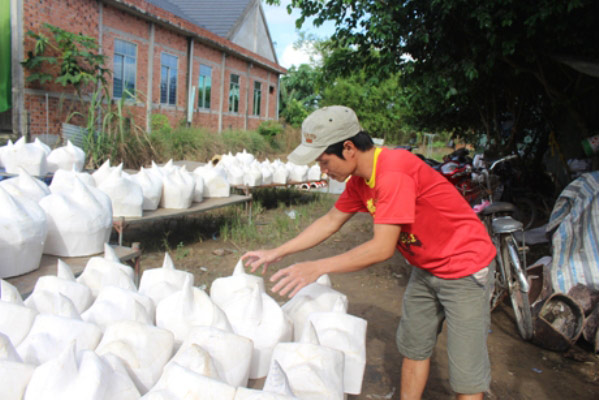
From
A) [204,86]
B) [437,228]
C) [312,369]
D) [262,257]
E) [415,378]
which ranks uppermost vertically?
[204,86]

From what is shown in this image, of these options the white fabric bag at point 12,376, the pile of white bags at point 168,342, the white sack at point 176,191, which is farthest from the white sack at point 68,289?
the white sack at point 176,191

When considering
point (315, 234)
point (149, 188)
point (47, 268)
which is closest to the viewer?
point (315, 234)

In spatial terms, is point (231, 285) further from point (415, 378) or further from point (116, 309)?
point (415, 378)

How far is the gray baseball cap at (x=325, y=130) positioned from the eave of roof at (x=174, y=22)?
31.4ft

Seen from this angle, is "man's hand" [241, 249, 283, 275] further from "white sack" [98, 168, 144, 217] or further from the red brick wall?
the red brick wall

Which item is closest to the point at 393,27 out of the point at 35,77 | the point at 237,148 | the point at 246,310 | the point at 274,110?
the point at 246,310

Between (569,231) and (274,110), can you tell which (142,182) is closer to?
(569,231)

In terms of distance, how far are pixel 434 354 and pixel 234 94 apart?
1412 centimetres

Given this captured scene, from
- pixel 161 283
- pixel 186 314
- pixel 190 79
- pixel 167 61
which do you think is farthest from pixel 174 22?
pixel 186 314

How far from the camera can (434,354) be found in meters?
2.87

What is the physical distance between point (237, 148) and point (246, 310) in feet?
35.1

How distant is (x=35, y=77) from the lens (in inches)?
301

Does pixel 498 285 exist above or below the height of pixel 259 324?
below

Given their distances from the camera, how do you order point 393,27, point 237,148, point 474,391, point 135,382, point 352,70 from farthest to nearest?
point 237,148
point 352,70
point 393,27
point 474,391
point 135,382
